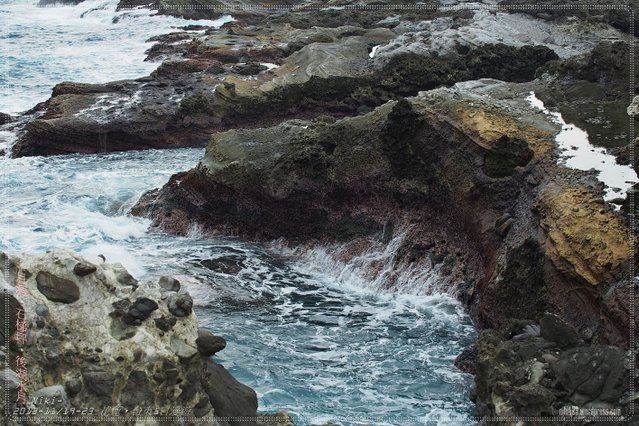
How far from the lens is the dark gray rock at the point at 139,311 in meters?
5.40

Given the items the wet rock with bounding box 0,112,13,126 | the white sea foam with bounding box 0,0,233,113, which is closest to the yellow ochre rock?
the wet rock with bounding box 0,112,13,126

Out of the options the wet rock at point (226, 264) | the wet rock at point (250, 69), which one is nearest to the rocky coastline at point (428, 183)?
the wet rock at point (250, 69)

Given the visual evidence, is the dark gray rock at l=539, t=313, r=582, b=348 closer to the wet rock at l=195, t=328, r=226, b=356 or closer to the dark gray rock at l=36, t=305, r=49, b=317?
the wet rock at l=195, t=328, r=226, b=356

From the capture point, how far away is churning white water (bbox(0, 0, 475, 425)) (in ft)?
27.8

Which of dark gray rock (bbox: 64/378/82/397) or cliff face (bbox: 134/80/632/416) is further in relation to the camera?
cliff face (bbox: 134/80/632/416)

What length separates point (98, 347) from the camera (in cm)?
528

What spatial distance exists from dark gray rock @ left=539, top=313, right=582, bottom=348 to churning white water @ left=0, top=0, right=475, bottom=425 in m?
1.28

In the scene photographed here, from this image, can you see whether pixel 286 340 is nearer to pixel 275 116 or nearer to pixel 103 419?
pixel 103 419

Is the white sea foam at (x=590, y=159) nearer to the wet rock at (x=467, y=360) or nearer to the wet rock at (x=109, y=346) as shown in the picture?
the wet rock at (x=467, y=360)

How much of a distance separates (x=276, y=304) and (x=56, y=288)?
5.82m

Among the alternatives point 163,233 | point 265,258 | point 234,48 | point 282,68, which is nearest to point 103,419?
point 265,258

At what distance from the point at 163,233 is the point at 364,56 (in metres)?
10.3

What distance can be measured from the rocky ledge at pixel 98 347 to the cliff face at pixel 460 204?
9.74 ft

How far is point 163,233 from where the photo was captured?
13742mm
